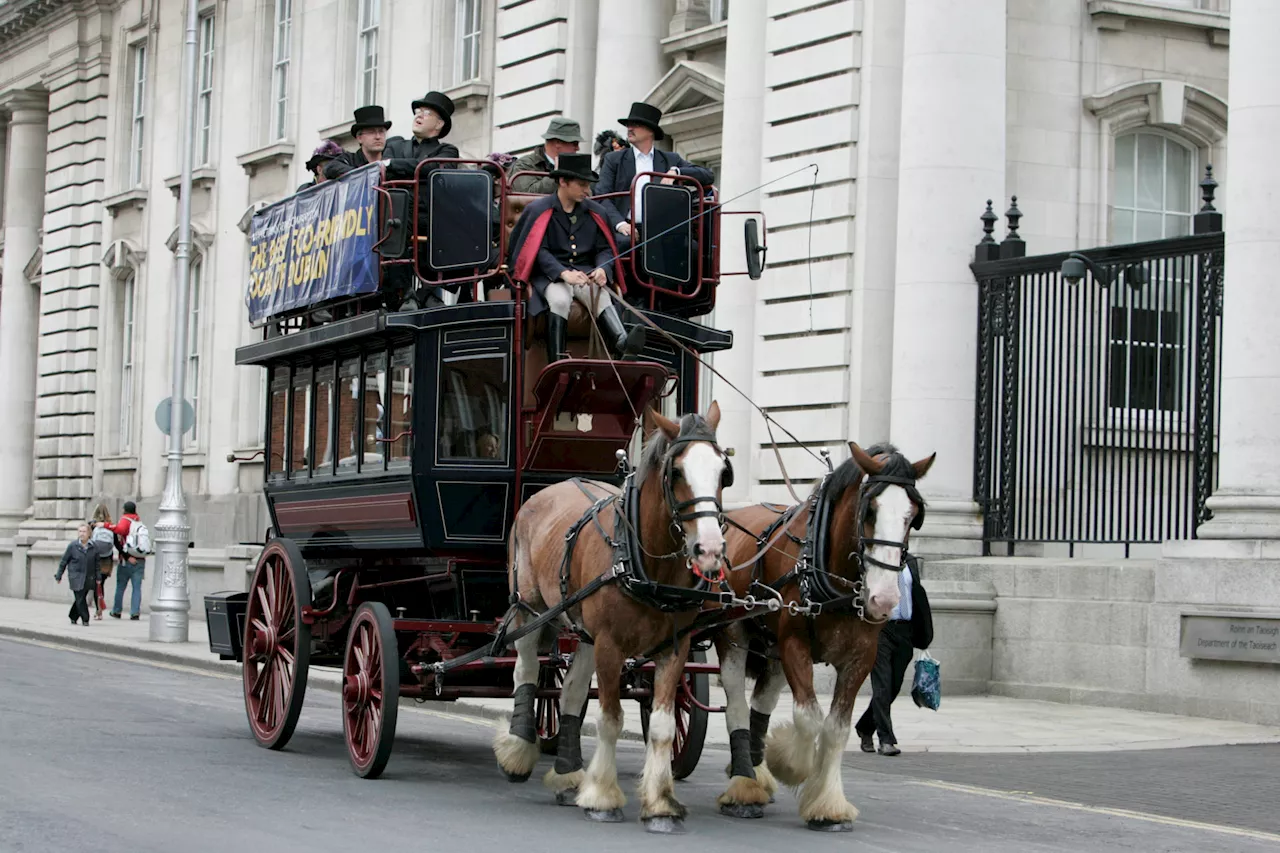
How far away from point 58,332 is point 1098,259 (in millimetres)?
25437

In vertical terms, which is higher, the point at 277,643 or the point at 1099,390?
the point at 1099,390

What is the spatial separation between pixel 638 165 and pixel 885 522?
15.0ft

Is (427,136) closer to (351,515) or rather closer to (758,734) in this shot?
(351,515)

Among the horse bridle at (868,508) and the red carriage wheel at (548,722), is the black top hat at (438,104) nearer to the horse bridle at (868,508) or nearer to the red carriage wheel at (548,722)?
the red carriage wheel at (548,722)

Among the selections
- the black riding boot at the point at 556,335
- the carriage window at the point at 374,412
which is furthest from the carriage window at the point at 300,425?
the black riding boot at the point at 556,335

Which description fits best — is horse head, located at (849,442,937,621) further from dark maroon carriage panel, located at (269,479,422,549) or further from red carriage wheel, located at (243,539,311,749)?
red carriage wheel, located at (243,539,311,749)

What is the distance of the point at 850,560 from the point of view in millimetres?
9641

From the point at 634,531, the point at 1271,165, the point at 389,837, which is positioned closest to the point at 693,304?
the point at 634,531

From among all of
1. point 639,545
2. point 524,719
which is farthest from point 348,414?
point 639,545

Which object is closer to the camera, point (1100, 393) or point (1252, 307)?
point (1252, 307)

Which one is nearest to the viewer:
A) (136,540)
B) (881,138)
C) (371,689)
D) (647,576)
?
(647,576)

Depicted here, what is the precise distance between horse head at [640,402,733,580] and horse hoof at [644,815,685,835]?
1184 mm

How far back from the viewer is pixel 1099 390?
1781 cm

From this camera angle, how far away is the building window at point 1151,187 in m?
20.6
